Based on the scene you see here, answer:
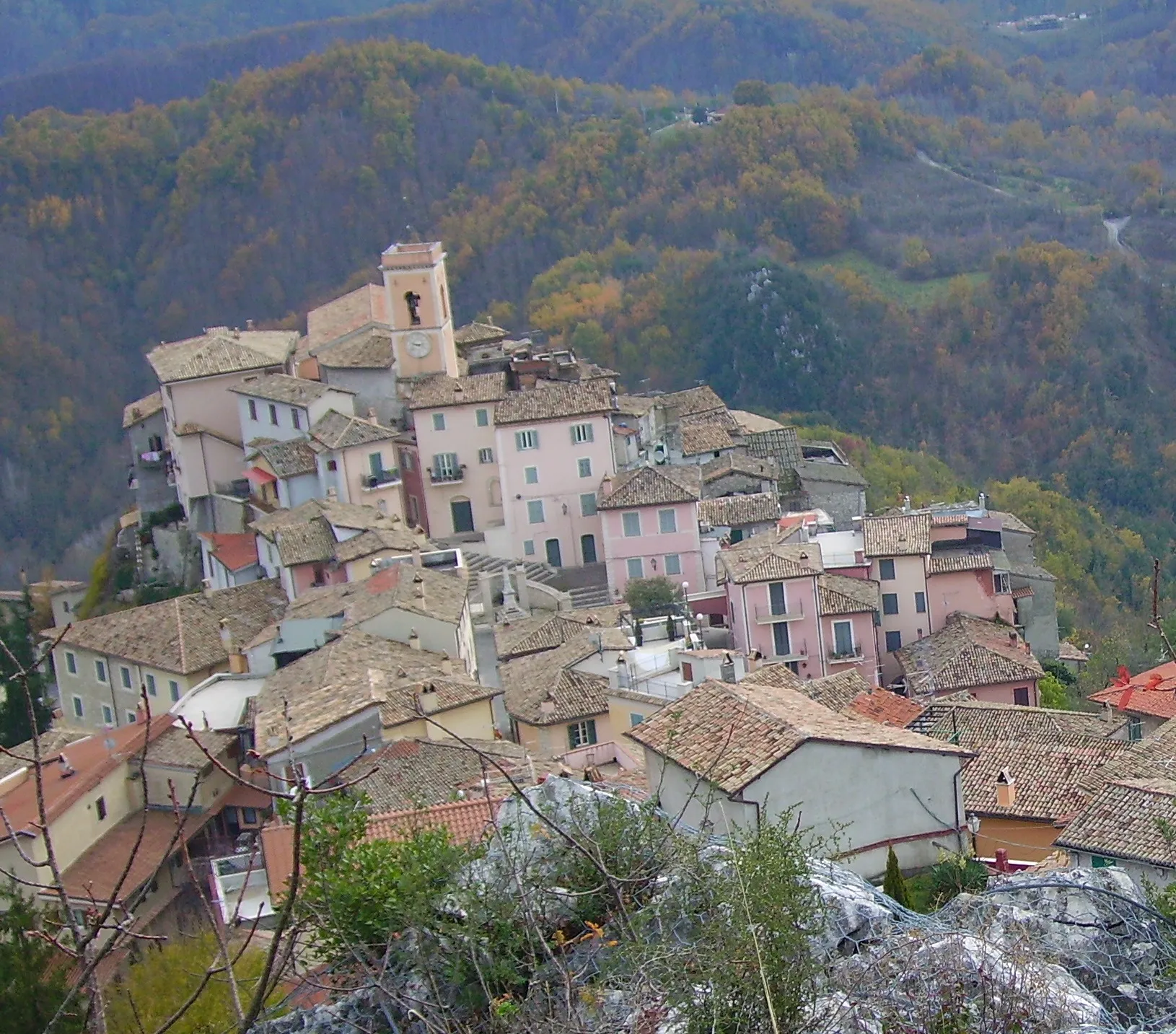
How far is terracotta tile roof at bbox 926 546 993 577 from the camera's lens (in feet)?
114

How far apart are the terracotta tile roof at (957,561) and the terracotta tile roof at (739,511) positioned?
13.9ft

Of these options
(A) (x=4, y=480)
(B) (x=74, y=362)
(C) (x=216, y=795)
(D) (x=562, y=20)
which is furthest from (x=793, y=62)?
(C) (x=216, y=795)

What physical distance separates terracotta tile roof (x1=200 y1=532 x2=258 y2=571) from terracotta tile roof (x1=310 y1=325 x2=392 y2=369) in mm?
4639

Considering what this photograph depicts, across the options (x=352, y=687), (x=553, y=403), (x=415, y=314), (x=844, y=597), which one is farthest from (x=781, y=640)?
(x=415, y=314)

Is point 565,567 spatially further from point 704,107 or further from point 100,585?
point 704,107

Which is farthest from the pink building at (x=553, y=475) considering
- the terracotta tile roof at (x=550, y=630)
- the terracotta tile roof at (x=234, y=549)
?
the terracotta tile roof at (x=550, y=630)

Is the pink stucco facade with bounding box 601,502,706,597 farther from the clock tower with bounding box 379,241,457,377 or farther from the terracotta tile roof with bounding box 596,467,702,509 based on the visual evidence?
the clock tower with bounding box 379,241,457,377

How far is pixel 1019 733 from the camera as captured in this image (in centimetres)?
2505

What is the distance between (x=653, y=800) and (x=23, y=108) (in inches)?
6127

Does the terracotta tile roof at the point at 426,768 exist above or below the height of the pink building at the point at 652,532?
above

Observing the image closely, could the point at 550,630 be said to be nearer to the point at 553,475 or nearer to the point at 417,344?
the point at 553,475

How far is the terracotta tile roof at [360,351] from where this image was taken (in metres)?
41.5

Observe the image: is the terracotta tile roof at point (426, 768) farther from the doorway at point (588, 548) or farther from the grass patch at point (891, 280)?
the grass patch at point (891, 280)

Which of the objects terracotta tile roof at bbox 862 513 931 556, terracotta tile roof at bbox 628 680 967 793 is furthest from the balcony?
terracotta tile roof at bbox 628 680 967 793
